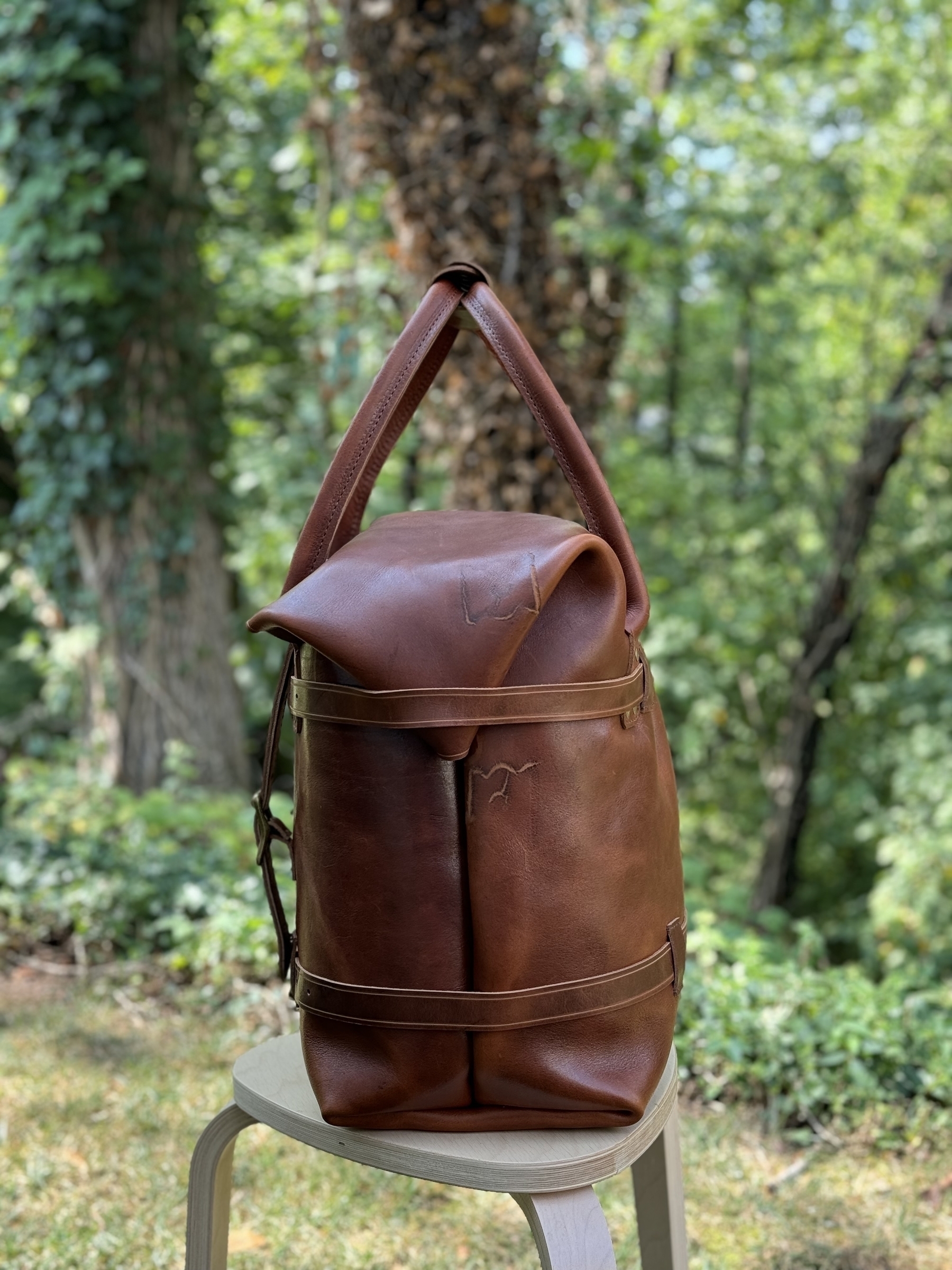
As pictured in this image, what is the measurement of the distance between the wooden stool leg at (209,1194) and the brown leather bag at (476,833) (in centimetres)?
23

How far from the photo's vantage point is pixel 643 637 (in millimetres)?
6738

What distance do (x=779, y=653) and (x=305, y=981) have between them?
7677 mm

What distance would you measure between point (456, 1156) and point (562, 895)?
0.27m

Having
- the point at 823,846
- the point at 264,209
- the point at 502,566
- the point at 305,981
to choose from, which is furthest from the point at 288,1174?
the point at 823,846

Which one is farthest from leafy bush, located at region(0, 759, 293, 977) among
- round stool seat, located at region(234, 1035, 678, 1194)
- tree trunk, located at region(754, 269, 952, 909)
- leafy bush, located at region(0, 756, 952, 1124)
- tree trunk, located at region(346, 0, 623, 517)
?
tree trunk, located at region(754, 269, 952, 909)

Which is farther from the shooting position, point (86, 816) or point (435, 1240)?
point (86, 816)

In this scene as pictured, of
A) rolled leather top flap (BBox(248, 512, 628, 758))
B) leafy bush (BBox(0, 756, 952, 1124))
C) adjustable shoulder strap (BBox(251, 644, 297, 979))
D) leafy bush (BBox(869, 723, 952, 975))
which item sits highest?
rolled leather top flap (BBox(248, 512, 628, 758))

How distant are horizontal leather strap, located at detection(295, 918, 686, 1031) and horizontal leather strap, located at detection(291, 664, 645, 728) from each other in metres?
0.26

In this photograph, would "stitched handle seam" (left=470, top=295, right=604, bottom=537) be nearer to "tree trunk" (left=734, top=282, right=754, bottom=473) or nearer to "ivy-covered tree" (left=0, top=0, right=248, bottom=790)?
"ivy-covered tree" (left=0, top=0, right=248, bottom=790)

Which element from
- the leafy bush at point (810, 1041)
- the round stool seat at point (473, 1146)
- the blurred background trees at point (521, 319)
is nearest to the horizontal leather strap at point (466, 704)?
the round stool seat at point (473, 1146)

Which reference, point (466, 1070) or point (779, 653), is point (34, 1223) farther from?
Answer: point (779, 653)

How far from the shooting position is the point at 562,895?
42.4 inches

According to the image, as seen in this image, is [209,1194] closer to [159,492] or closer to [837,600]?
[159,492]

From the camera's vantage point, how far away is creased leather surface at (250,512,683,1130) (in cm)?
103
